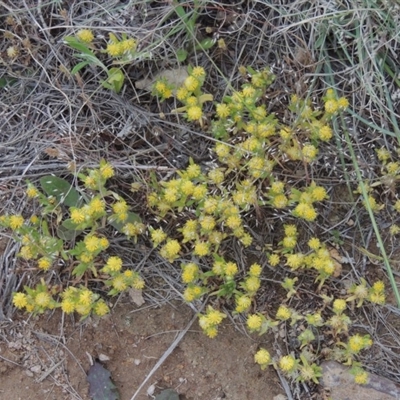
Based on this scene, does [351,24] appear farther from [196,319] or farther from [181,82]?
[196,319]

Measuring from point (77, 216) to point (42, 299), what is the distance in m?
0.34

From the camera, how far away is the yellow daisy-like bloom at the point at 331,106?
6.95ft

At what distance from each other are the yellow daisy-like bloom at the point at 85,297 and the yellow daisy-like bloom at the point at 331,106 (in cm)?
105

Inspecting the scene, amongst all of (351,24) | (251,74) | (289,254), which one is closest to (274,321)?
(289,254)

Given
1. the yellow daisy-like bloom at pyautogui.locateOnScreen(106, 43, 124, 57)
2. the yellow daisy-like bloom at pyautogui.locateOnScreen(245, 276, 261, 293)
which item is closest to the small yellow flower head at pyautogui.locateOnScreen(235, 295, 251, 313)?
the yellow daisy-like bloom at pyautogui.locateOnScreen(245, 276, 261, 293)

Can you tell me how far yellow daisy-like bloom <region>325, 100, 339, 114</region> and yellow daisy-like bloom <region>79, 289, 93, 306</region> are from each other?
1053 mm

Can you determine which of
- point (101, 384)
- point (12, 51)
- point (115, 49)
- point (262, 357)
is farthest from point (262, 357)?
point (12, 51)

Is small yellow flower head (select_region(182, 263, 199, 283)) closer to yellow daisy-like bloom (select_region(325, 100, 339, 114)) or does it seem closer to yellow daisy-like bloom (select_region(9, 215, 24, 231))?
yellow daisy-like bloom (select_region(9, 215, 24, 231))

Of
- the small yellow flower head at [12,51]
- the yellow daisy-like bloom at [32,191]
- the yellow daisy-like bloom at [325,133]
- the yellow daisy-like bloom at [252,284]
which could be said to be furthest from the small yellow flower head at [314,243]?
the small yellow flower head at [12,51]

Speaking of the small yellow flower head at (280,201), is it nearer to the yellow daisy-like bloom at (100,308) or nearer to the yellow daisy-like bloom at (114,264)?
the yellow daisy-like bloom at (114,264)

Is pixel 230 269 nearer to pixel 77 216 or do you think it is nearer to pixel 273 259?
pixel 273 259

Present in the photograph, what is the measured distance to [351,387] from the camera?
87.7 inches

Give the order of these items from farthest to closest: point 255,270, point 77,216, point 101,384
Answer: point 101,384 → point 255,270 → point 77,216

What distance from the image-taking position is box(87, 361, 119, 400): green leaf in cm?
227
